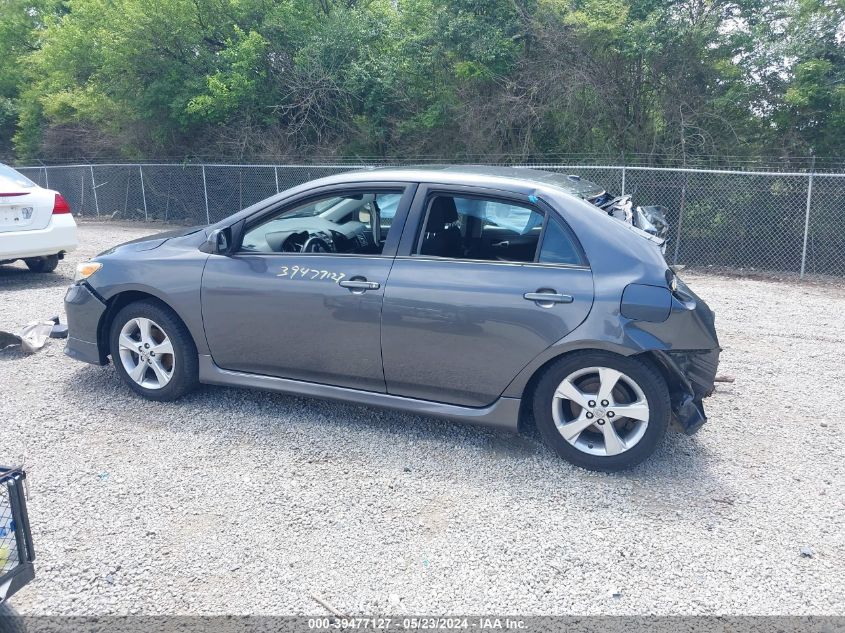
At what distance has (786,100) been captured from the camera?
11.8 m

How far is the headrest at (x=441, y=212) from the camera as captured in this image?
455 cm

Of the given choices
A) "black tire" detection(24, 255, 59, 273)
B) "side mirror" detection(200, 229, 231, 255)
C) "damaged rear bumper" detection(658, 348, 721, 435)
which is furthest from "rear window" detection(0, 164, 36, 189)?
"damaged rear bumper" detection(658, 348, 721, 435)

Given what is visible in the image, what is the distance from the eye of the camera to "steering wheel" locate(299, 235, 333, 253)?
4.94m

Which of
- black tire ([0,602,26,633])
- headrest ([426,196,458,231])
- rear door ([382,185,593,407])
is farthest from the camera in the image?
headrest ([426,196,458,231])

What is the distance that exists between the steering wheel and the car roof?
1.46 feet

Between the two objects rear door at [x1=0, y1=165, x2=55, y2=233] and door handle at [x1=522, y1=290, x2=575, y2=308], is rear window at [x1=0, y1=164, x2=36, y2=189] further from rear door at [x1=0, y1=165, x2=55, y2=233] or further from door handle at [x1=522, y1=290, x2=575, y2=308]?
door handle at [x1=522, y1=290, x2=575, y2=308]

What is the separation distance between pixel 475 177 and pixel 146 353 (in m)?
2.60

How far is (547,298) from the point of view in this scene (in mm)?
4113

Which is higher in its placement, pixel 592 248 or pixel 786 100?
pixel 786 100

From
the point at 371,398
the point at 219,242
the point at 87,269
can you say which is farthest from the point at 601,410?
the point at 87,269

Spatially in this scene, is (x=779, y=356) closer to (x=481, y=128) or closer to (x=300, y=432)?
(x=300, y=432)

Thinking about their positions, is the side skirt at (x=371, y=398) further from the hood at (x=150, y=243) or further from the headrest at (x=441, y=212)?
the headrest at (x=441, y=212)

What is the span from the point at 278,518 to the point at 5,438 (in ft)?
7.02

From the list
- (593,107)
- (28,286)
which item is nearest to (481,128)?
(593,107)
